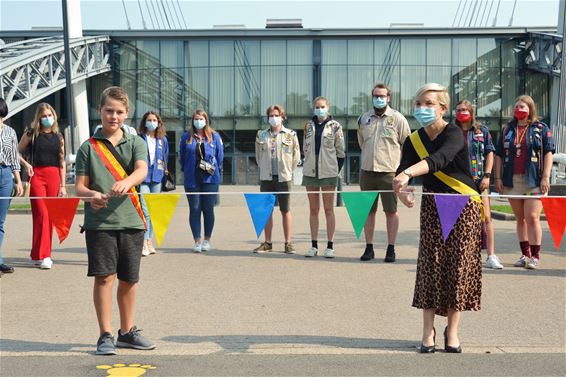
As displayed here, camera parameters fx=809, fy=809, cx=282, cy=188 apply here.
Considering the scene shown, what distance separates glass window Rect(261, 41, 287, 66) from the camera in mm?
46125

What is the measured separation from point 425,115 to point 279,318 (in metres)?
2.22

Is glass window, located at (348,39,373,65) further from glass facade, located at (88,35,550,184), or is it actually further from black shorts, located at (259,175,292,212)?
black shorts, located at (259,175,292,212)

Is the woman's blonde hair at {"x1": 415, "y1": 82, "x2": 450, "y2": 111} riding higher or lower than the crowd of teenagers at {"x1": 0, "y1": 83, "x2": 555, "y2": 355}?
higher

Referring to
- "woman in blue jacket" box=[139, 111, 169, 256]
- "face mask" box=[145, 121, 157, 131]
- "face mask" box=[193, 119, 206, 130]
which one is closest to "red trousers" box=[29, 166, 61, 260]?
"woman in blue jacket" box=[139, 111, 169, 256]

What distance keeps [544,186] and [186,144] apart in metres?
4.84

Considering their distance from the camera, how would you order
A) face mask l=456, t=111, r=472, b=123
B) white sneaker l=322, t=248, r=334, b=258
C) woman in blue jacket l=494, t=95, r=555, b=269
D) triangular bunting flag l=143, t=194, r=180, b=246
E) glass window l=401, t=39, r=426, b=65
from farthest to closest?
glass window l=401, t=39, r=426, b=65, white sneaker l=322, t=248, r=334, b=258, face mask l=456, t=111, r=472, b=123, woman in blue jacket l=494, t=95, r=555, b=269, triangular bunting flag l=143, t=194, r=180, b=246

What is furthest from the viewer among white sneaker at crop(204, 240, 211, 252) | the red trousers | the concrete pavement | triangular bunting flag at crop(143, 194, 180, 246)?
white sneaker at crop(204, 240, 211, 252)

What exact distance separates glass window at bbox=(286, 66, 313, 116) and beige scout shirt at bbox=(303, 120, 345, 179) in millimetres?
35616

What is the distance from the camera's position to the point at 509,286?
8242 mm

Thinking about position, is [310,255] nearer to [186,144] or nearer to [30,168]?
[186,144]

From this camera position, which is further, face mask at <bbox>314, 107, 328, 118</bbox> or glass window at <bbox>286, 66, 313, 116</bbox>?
glass window at <bbox>286, 66, 313, 116</bbox>

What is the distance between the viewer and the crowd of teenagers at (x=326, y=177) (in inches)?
219

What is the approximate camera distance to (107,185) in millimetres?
5668

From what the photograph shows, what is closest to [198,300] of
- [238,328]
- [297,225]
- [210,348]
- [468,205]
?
[238,328]
